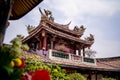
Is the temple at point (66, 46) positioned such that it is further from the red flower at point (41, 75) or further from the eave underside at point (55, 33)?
the red flower at point (41, 75)

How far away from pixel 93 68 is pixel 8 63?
15639 mm

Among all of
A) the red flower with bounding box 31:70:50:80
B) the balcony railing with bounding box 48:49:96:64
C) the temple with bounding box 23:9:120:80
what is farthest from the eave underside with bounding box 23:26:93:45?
the red flower with bounding box 31:70:50:80

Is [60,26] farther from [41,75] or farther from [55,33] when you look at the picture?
[41,75]

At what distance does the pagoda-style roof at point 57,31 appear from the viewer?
58.9ft

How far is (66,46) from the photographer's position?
2053cm

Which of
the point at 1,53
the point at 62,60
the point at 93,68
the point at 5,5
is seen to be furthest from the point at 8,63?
the point at 93,68

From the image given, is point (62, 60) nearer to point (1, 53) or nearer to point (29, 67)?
point (29, 67)

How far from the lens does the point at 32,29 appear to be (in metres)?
20.3

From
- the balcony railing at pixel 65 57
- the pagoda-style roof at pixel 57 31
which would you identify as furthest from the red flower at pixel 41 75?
the pagoda-style roof at pixel 57 31

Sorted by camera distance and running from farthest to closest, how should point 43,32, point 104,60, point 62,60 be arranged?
point 104,60
point 43,32
point 62,60

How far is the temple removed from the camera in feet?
50.2

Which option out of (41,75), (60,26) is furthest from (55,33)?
(41,75)

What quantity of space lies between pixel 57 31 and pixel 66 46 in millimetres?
2392

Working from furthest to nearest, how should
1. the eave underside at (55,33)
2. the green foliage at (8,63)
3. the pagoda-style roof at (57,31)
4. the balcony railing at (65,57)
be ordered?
1. the pagoda-style roof at (57,31)
2. the eave underside at (55,33)
3. the balcony railing at (65,57)
4. the green foliage at (8,63)
